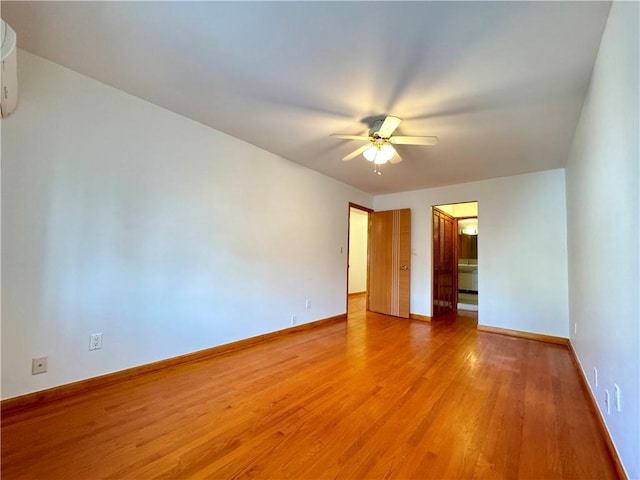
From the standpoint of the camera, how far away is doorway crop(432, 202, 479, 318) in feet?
16.6

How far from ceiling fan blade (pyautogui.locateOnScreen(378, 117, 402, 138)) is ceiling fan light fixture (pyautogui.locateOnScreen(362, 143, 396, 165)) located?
0.14 meters

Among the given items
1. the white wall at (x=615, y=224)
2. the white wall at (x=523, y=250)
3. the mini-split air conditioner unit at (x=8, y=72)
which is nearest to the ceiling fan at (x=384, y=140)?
the white wall at (x=615, y=224)

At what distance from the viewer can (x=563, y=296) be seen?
12.0 feet

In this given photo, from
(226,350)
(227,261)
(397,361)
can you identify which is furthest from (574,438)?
(227,261)

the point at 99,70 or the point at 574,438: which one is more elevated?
the point at 99,70

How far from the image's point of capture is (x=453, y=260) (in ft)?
19.5

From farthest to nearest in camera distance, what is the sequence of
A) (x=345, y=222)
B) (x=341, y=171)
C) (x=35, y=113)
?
(x=345, y=222)
(x=341, y=171)
(x=35, y=113)

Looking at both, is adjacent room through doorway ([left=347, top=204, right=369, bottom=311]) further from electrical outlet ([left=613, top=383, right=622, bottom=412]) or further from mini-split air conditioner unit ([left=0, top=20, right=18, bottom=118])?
mini-split air conditioner unit ([left=0, top=20, right=18, bottom=118])

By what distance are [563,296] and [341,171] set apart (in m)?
3.46

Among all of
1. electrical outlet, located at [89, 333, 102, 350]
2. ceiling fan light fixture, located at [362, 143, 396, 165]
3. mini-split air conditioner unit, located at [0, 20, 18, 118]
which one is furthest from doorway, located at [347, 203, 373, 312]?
mini-split air conditioner unit, located at [0, 20, 18, 118]

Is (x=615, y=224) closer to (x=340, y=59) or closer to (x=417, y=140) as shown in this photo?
(x=417, y=140)

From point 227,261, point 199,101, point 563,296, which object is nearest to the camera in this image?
point 199,101

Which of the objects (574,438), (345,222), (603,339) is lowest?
(574,438)

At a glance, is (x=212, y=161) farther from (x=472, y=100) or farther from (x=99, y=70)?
(x=472, y=100)
